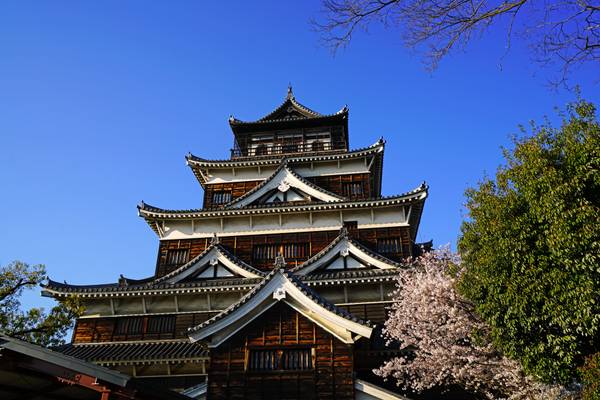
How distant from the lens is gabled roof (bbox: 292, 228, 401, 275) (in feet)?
66.7

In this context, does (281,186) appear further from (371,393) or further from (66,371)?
(66,371)

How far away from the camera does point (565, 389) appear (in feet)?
38.9

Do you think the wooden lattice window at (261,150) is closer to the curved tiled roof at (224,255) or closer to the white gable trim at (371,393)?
the curved tiled roof at (224,255)

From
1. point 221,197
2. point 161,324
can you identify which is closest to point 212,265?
point 161,324

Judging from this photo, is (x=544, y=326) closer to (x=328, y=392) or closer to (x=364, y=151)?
(x=328, y=392)

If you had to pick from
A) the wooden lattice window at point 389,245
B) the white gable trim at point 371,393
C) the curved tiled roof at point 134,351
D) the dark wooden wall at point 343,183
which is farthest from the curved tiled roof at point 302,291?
the dark wooden wall at point 343,183

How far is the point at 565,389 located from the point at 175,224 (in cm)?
1938

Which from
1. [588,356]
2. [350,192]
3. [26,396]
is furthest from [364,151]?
[26,396]

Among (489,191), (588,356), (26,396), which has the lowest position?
(26,396)

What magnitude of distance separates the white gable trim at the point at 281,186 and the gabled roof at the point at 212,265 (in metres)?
3.50

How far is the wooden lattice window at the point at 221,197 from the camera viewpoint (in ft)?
87.7

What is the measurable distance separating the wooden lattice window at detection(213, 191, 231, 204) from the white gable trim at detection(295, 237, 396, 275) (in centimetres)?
827

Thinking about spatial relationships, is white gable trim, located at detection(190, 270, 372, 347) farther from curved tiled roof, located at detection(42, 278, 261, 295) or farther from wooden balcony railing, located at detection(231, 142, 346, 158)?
wooden balcony railing, located at detection(231, 142, 346, 158)

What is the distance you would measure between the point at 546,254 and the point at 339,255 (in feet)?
35.6
